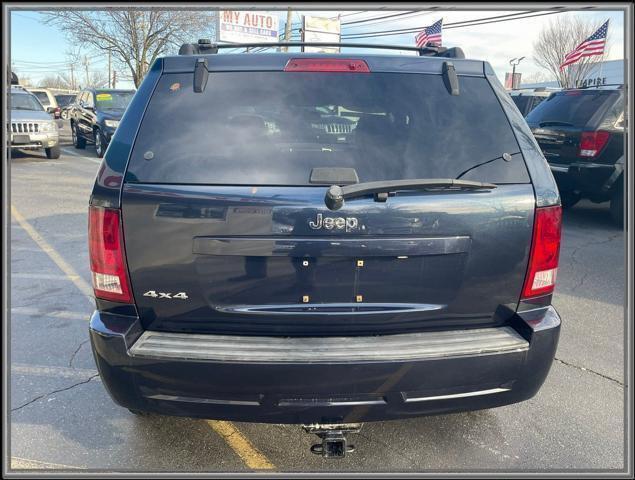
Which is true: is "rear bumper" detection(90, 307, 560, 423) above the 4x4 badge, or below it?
below

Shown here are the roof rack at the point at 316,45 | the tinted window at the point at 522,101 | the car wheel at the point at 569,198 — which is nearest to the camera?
the roof rack at the point at 316,45

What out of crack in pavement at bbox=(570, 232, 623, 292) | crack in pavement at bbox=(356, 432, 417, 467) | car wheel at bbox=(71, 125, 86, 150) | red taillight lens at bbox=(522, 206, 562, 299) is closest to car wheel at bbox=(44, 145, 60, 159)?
car wheel at bbox=(71, 125, 86, 150)

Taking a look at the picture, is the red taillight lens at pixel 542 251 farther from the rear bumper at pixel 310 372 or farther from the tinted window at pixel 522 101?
the tinted window at pixel 522 101

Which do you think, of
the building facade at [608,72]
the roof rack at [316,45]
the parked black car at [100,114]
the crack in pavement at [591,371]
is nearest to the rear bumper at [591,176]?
the crack in pavement at [591,371]

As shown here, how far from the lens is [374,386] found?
2189 mm

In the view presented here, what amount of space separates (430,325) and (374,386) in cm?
39

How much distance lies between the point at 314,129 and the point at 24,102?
14897mm

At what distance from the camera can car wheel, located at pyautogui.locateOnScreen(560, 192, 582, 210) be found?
876cm

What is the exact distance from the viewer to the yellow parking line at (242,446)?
2676 millimetres

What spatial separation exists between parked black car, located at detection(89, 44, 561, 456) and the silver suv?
13.5m

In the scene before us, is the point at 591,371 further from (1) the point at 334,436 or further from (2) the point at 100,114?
(2) the point at 100,114

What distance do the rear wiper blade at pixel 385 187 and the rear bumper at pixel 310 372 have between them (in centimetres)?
64

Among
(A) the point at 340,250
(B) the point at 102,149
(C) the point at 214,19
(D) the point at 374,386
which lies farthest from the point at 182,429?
(C) the point at 214,19

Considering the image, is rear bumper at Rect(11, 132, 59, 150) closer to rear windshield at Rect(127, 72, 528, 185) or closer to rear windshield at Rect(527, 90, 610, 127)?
rear windshield at Rect(527, 90, 610, 127)
